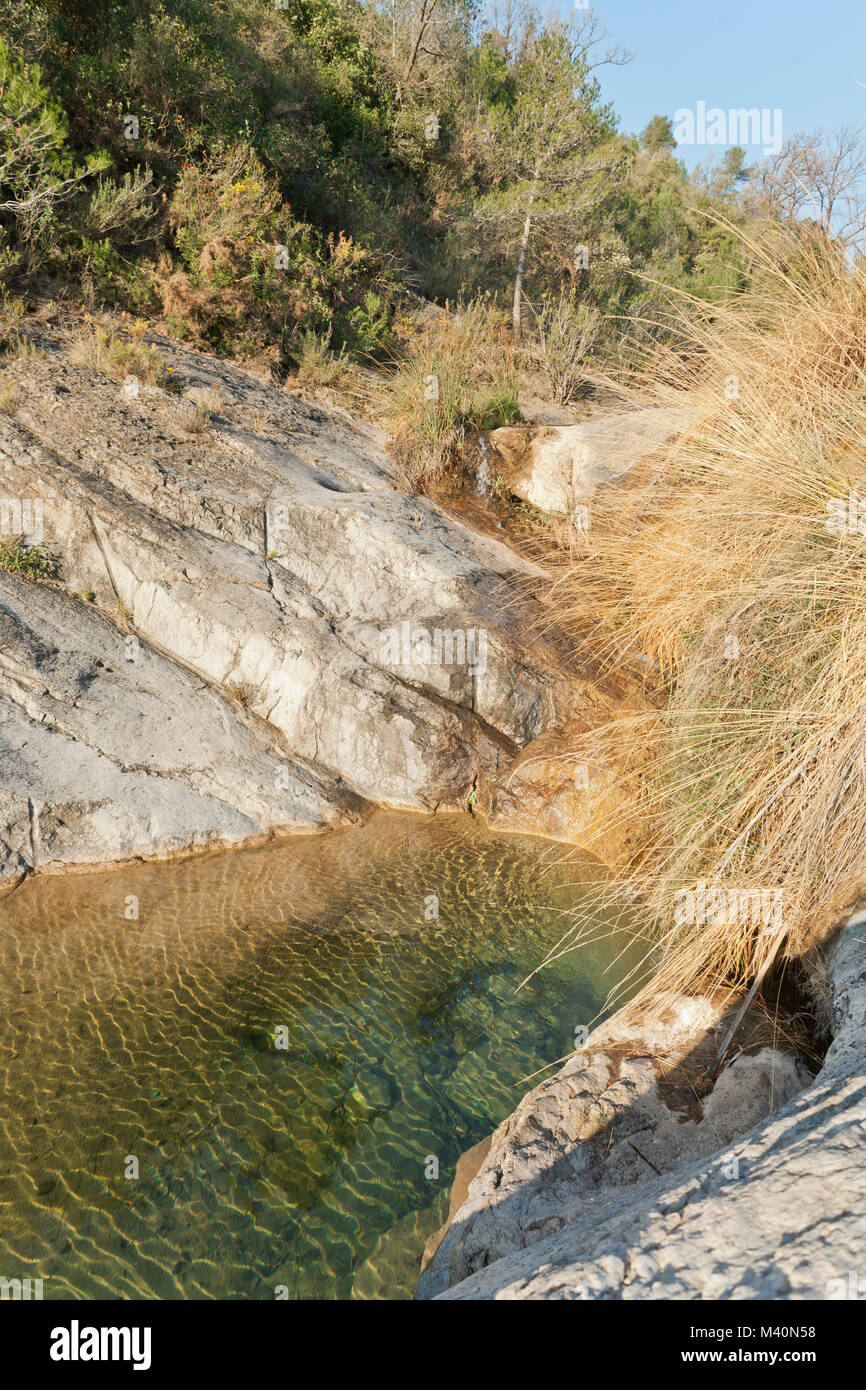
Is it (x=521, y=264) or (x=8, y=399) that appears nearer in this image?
(x=8, y=399)

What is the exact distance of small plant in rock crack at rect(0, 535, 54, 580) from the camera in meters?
6.24

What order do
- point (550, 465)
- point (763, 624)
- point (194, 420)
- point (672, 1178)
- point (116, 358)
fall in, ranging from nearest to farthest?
1. point (672, 1178)
2. point (763, 624)
3. point (194, 420)
4. point (116, 358)
5. point (550, 465)

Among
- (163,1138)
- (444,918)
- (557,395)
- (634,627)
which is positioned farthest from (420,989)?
(557,395)

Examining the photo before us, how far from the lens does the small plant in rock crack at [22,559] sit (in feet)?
20.5

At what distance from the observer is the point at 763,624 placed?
3.53m

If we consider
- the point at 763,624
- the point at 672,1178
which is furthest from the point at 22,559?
the point at 672,1178

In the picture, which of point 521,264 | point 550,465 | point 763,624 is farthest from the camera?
point 521,264

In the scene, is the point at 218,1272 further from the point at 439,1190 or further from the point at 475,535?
the point at 475,535

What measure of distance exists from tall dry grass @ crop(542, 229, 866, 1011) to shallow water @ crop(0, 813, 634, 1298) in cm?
106

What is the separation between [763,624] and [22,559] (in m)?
5.31

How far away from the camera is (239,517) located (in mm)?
6918

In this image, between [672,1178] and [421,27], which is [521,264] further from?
[672,1178]

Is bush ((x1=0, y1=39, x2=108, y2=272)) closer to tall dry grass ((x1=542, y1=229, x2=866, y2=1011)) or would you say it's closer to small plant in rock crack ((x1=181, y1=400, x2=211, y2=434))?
small plant in rock crack ((x1=181, y1=400, x2=211, y2=434))
